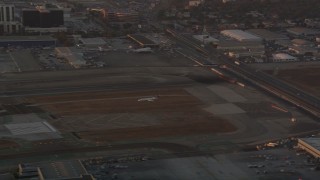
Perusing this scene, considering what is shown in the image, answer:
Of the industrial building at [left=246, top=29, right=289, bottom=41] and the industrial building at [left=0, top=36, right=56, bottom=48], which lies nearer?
the industrial building at [left=0, top=36, right=56, bottom=48]

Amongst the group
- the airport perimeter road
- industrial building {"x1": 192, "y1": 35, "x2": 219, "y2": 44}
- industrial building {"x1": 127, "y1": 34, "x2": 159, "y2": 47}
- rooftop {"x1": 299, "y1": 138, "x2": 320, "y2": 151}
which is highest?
rooftop {"x1": 299, "y1": 138, "x2": 320, "y2": 151}

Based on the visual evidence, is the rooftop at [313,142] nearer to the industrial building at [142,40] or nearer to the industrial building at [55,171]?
the industrial building at [55,171]

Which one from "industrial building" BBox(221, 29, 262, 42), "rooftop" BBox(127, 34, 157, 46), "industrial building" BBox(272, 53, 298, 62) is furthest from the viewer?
"industrial building" BBox(221, 29, 262, 42)

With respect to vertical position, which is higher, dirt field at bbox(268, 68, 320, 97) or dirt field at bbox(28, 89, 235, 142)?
dirt field at bbox(268, 68, 320, 97)

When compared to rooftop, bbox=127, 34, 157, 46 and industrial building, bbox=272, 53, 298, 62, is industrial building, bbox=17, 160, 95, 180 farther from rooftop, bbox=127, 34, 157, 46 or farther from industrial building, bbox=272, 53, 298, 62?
rooftop, bbox=127, 34, 157, 46

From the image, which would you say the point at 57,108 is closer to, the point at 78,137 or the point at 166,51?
the point at 78,137

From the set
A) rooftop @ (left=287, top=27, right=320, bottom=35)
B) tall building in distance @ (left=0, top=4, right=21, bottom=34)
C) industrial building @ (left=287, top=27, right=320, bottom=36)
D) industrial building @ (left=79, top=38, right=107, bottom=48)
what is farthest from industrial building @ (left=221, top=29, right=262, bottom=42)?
tall building in distance @ (left=0, top=4, right=21, bottom=34)

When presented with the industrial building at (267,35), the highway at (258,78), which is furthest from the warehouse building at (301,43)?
the highway at (258,78)
